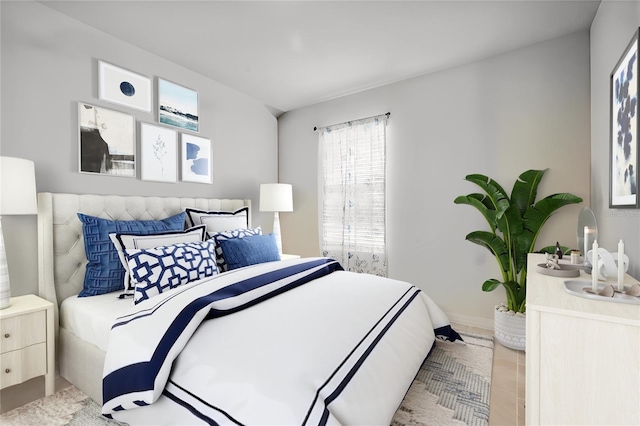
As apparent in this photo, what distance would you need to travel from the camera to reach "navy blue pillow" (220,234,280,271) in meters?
2.37

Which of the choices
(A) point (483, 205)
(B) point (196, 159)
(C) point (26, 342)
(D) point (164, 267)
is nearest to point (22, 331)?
(C) point (26, 342)

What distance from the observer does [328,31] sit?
237 centimetres

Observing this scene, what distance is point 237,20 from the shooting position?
2.24 metres

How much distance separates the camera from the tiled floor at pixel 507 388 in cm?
159

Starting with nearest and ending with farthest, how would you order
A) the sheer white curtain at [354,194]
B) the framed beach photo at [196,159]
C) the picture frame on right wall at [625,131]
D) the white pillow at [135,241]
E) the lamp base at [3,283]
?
the picture frame on right wall at [625,131], the lamp base at [3,283], the white pillow at [135,241], the framed beach photo at [196,159], the sheer white curtain at [354,194]

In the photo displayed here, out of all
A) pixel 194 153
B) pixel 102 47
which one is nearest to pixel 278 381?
pixel 194 153

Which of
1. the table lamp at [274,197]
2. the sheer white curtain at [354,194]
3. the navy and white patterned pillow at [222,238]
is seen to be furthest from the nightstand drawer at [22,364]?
the sheer white curtain at [354,194]

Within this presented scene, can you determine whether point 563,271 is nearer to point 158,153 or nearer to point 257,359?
point 257,359

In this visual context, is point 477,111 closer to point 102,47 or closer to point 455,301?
point 455,301

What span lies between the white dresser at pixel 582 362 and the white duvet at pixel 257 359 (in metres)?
0.59

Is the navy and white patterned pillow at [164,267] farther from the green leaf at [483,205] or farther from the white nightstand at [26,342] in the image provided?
the green leaf at [483,205]

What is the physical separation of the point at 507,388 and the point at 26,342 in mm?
2932

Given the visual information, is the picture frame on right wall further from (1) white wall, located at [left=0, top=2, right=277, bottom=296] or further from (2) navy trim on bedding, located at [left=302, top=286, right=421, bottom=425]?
(1) white wall, located at [left=0, top=2, right=277, bottom=296]

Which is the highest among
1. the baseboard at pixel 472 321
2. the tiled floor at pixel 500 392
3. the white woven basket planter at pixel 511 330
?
the white woven basket planter at pixel 511 330
